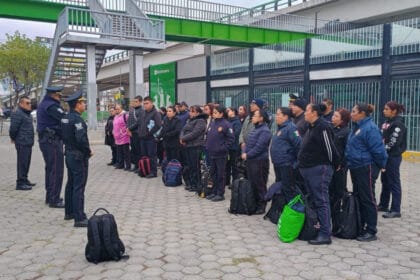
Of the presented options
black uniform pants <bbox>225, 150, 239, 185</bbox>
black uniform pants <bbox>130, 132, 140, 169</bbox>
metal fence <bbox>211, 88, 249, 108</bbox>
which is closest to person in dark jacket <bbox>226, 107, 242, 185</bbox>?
black uniform pants <bbox>225, 150, 239, 185</bbox>

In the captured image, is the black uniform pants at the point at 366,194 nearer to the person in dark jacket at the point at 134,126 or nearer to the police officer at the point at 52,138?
the police officer at the point at 52,138

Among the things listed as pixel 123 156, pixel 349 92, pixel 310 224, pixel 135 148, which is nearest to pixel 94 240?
pixel 310 224

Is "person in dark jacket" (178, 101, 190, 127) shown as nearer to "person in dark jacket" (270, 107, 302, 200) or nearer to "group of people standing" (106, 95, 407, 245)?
"group of people standing" (106, 95, 407, 245)

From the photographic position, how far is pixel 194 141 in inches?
299

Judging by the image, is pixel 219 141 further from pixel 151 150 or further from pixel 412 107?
pixel 412 107

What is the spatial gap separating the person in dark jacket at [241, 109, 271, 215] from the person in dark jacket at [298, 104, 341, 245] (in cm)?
119

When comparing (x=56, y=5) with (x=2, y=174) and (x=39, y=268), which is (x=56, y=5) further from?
(x=39, y=268)

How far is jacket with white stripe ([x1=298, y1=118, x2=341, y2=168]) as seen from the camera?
4.56 m

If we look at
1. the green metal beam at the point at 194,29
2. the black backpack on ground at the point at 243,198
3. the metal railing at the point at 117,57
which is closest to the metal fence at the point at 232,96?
the green metal beam at the point at 194,29

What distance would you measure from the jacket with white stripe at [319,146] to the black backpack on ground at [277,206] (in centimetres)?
101

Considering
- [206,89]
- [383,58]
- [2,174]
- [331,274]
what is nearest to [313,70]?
[383,58]

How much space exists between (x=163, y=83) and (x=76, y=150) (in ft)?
69.9

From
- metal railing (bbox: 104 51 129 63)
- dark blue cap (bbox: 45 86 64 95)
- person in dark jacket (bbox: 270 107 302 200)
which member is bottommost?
person in dark jacket (bbox: 270 107 302 200)

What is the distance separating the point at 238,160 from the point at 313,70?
934 centimetres
